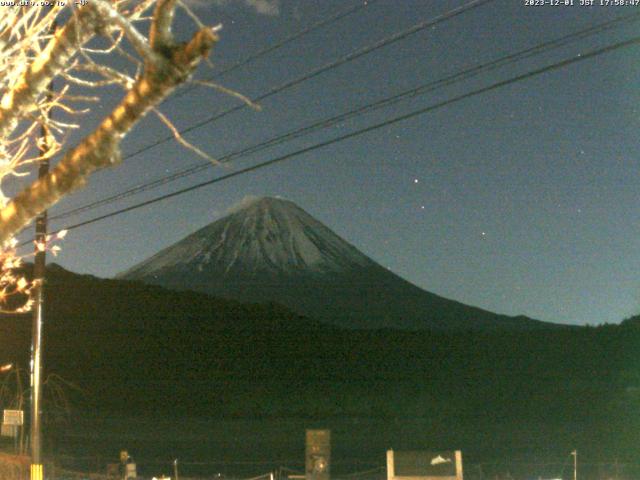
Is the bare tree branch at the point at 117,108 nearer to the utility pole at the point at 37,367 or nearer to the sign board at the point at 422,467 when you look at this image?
the sign board at the point at 422,467

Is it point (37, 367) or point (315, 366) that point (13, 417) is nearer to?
point (37, 367)

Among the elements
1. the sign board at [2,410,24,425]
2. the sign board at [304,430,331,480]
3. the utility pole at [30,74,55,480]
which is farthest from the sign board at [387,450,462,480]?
the sign board at [2,410,24,425]

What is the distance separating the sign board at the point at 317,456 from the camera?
75.5 ft

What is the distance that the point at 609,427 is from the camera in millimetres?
67812

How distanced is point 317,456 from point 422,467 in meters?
7.40

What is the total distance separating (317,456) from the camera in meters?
23.3

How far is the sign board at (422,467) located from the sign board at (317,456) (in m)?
6.84

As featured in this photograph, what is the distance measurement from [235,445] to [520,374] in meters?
59.4

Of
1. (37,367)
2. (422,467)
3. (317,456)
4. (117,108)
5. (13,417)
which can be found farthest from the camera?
(13,417)

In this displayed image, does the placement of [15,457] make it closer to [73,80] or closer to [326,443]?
[326,443]

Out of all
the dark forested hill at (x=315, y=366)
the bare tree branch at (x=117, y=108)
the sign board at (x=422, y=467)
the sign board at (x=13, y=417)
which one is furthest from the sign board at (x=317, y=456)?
the dark forested hill at (x=315, y=366)

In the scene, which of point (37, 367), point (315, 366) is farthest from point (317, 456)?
point (315, 366)

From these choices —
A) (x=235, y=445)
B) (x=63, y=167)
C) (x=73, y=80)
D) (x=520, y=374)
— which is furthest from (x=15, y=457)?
(x=520, y=374)

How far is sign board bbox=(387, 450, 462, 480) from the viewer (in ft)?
53.1
